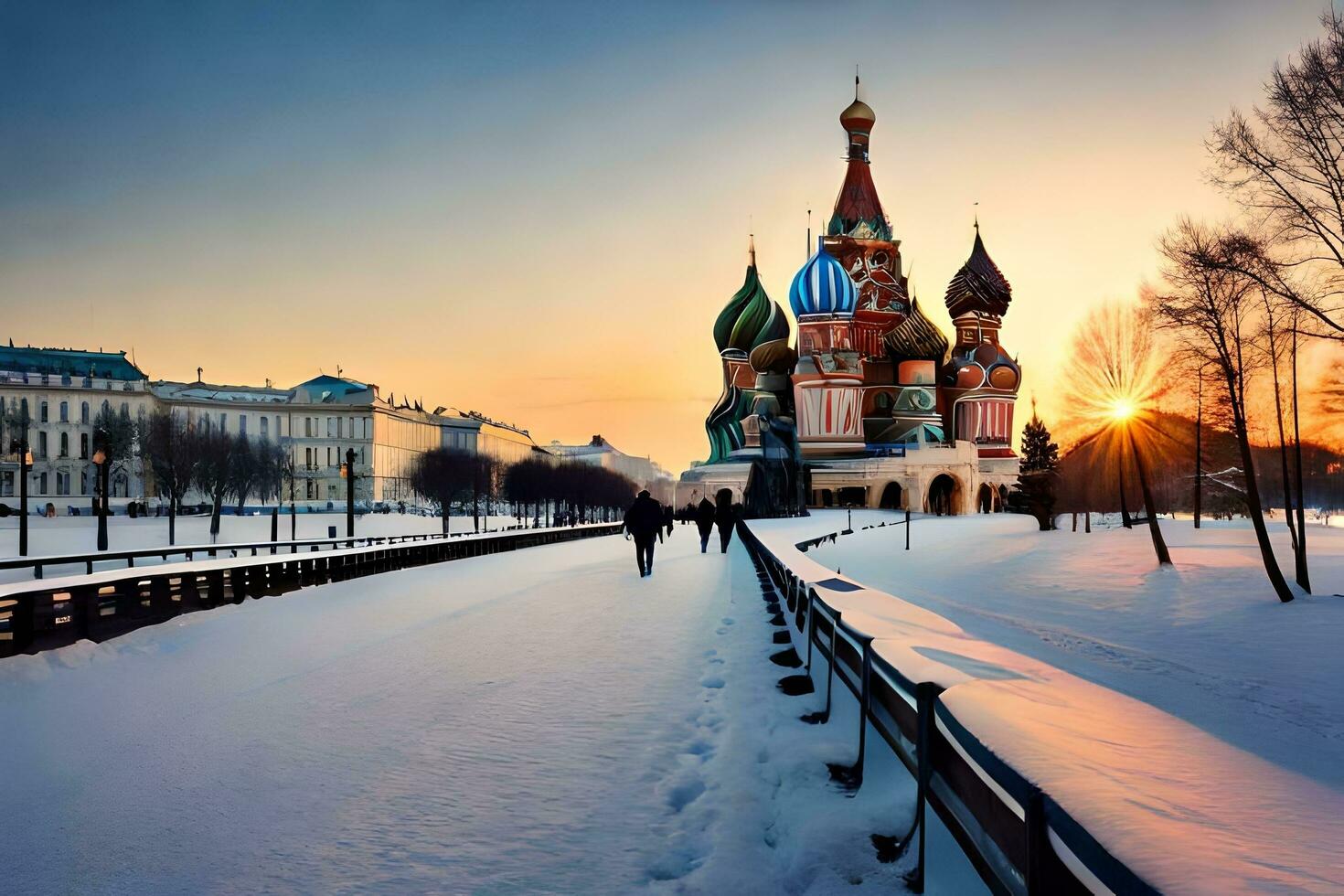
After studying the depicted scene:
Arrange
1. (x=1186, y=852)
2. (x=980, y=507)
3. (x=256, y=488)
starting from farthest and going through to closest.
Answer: (x=980, y=507) < (x=256, y=488) < (x=1186, y=852)

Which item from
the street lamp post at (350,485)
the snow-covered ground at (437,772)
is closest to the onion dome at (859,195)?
A: the street lamp post at (350,485)

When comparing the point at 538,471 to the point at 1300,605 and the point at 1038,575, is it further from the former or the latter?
→ the point at 1300,605

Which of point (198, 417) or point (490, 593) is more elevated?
point (198, 417)

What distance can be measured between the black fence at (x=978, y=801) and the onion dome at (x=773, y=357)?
96781mm

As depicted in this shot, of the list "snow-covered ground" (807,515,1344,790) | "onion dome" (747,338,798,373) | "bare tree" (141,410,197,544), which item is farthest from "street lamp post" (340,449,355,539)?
"onion dome" (747,338,798,373)

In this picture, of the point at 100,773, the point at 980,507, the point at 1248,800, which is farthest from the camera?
the point at 980,507

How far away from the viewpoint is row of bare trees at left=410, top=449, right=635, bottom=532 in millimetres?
79312

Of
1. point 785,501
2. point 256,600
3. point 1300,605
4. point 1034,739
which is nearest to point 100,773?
point 1034,739

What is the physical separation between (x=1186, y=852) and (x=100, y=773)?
6319mm

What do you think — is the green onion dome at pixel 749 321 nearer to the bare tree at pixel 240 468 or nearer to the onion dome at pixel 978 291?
the onion dome at pixel 978 291

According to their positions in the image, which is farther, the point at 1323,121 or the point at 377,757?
the point at 1323,121

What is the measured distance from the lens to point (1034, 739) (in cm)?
329

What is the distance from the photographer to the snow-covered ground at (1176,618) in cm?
1049

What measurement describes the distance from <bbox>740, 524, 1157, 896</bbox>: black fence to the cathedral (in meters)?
76.4
